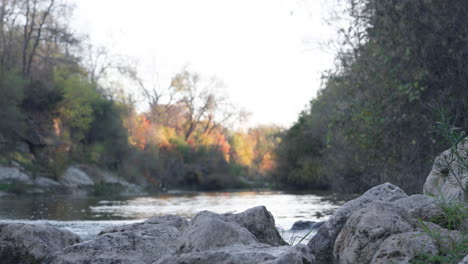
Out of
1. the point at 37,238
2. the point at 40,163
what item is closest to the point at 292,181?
the point at 40,163

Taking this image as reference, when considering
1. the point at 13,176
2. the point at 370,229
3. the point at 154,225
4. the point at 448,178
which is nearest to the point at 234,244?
the point at 370,229

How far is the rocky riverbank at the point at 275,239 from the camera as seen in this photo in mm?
4145

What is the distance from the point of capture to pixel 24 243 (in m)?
6.54

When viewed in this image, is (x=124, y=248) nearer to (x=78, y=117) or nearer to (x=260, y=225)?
(x=260, y=225)

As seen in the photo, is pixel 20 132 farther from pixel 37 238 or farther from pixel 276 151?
pixel 37 238

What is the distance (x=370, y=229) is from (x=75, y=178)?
30038mm

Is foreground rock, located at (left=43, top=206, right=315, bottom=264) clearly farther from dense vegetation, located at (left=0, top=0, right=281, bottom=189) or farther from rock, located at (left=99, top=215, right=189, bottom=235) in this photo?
dense vegetation, located at (left=0, top=0, right=281, bottom=189)

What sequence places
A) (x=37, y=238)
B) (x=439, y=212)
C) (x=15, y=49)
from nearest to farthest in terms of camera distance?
1. (x=439, y=212)
2. (x=37, y=238)
3. (x=15, y=49)

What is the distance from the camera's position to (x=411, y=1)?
39.9 feet

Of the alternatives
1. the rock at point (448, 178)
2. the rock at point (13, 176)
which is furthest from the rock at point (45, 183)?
the rock at point (448, 178)

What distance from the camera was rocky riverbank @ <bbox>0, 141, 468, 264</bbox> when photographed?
13.6 feet

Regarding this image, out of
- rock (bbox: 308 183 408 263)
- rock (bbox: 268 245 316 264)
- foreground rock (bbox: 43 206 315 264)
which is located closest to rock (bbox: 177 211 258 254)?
foreground rock (bbox: 43 206 315 264)

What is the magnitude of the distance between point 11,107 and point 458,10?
84.8 ft

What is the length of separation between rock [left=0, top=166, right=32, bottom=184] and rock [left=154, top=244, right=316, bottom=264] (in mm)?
25127
